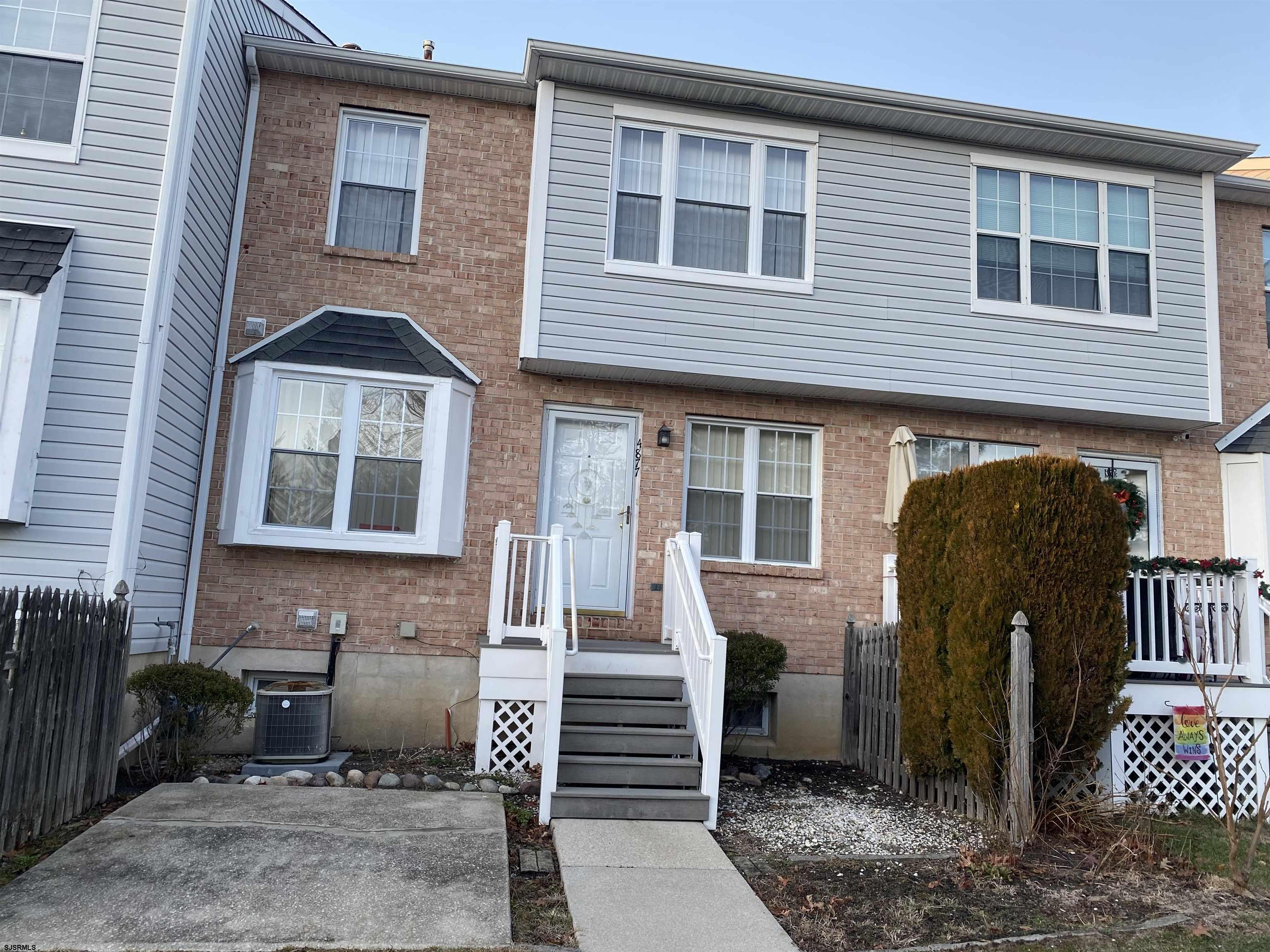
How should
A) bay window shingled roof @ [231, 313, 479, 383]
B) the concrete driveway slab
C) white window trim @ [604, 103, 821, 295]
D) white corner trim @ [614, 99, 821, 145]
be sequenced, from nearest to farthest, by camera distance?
the concrete driveway slab, bay window shingled roof @ [231, 313, 479, 383], white window trim @ [604, 103, 821, 295], white corner trim @ [614, 99, 821, 145]

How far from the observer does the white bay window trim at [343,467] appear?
7.89 metres

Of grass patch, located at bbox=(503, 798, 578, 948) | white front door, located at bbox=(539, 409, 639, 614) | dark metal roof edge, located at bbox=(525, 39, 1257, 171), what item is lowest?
grass patch, located at bbox=(503, 798, 578, 948)

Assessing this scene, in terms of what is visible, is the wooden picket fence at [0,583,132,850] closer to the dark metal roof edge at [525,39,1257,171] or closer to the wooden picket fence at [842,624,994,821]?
the wooden picket fence at [842,624,994,821]

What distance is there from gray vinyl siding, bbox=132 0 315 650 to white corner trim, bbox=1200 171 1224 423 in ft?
32.3

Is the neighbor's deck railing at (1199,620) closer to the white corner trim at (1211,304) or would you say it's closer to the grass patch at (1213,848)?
the grass patch at (1213,848)

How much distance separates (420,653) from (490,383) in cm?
263

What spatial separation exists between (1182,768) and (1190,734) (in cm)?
64

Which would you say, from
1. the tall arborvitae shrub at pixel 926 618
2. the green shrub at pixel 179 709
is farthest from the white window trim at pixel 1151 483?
the green shrub at pixel 179 709

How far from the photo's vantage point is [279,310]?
837cm

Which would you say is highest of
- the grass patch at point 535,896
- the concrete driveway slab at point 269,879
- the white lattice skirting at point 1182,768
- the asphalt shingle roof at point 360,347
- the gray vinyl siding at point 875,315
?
the gray vinyl siding at point 875,315

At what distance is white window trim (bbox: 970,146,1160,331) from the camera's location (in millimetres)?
9133

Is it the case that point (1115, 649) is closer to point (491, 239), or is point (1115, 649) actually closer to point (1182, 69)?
point (491, 239)

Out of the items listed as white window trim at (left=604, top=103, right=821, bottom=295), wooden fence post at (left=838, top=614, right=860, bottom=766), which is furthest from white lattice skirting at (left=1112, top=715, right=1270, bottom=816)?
white window trim at (left=604, top=103, right=821, bottom=295)

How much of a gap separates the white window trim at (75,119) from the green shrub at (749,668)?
666 cm
